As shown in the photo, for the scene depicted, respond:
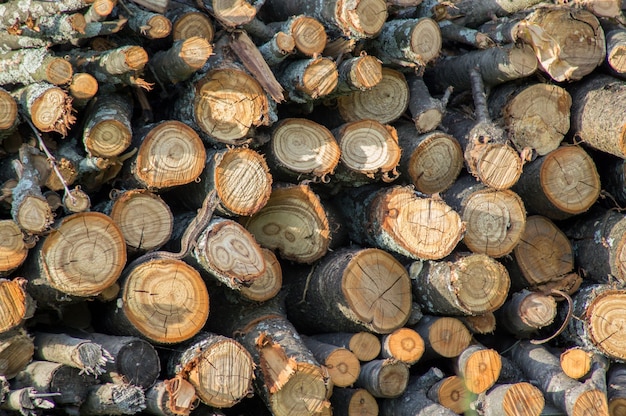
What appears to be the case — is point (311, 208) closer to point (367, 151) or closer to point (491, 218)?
point (367, 151)

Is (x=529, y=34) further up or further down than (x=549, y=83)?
further up

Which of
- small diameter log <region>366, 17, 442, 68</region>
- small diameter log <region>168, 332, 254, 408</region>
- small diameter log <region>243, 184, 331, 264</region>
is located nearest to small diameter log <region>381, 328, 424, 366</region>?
small diameter log <region>243, 184, 331, 264</region>

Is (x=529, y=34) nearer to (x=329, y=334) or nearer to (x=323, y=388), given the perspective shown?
(x=329, y=334)

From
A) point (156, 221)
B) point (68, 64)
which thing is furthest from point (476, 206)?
point (68, 64)

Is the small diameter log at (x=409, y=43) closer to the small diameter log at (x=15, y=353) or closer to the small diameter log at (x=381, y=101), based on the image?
the small diameter log at (x=381, y=101)

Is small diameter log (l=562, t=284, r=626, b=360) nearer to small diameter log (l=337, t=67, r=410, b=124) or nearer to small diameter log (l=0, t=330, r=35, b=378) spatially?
small diameter log (l=337, t=67, r=410, b=124)

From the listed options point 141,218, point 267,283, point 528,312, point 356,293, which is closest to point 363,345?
point 356,293
